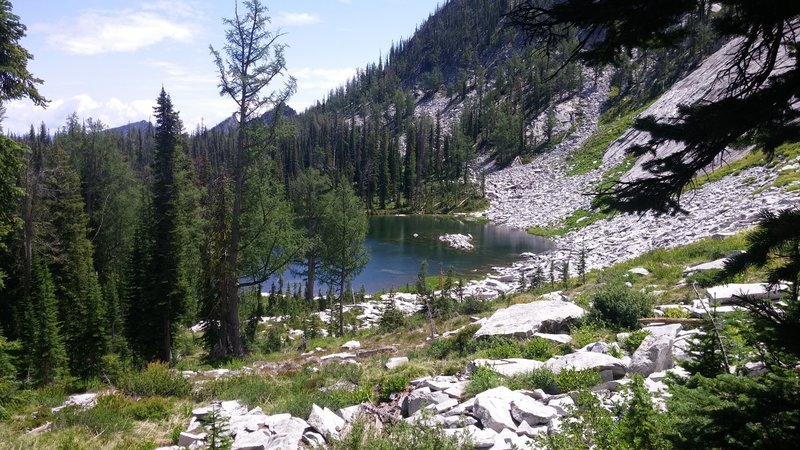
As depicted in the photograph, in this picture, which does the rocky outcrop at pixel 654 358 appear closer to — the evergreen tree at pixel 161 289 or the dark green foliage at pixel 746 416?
the dark green foliage at pixel 746 416

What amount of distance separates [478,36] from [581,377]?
605 feet

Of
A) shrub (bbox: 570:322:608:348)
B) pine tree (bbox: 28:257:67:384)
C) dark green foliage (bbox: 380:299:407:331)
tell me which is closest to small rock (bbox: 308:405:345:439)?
shrub (bbox: 570:322:608:348)

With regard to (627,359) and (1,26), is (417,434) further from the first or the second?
(1,26)

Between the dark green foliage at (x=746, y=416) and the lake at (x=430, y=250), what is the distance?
31.0 m

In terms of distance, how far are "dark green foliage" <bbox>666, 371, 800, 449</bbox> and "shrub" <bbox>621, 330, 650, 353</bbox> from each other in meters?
5.91

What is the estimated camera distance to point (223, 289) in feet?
66.5

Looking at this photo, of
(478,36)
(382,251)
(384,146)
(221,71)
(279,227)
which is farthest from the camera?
(478,36)

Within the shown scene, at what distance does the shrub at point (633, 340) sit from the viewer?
9.74 m

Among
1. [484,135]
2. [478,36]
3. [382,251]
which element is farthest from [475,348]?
[478,36]

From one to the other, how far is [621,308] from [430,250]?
45641mm

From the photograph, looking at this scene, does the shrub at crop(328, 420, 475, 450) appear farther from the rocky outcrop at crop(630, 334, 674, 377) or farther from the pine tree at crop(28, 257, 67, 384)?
the pine tree at crop(28, 257, 67, 384)

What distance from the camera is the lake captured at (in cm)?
4616

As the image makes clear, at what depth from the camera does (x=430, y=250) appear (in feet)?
187

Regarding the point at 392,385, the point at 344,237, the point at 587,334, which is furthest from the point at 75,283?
the point at 587,334
